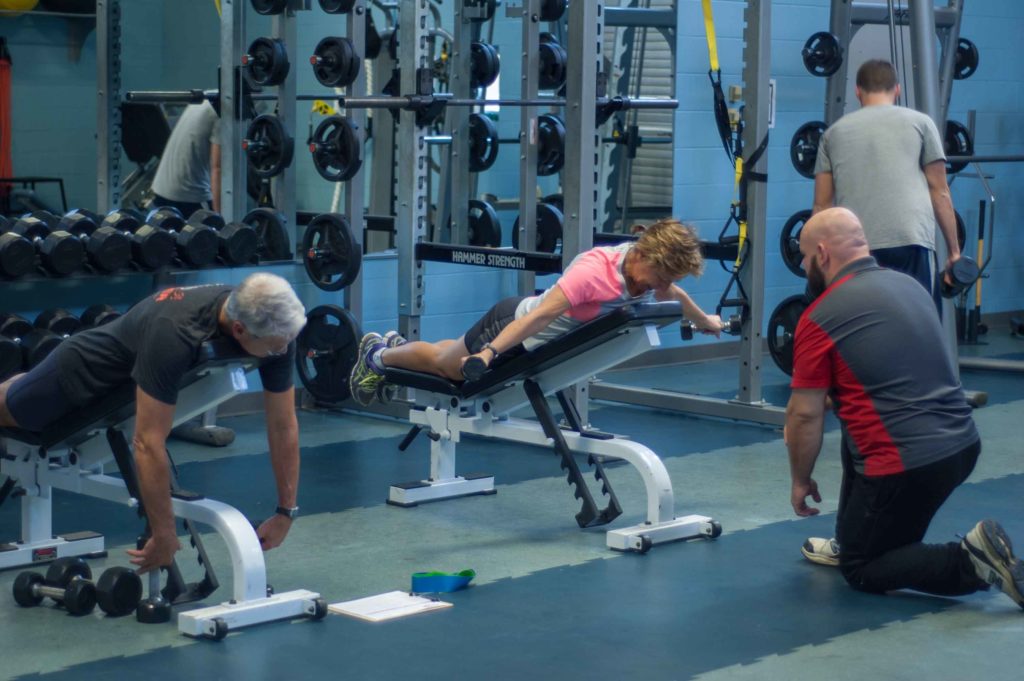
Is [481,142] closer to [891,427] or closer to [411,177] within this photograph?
[411,177]

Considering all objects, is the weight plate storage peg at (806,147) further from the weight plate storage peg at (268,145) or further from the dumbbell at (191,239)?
the dumbbell at (191,239)

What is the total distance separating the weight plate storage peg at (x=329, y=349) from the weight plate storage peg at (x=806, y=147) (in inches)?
96.2

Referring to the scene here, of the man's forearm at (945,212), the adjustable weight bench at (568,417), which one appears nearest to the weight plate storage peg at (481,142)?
the adjustable weight bench at (568,417)

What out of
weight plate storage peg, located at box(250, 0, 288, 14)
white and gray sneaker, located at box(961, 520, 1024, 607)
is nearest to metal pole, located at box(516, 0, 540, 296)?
weight plate storage peg, located at box(250, 0, 288, 14)

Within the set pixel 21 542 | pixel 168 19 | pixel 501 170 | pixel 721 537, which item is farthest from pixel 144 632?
pixel 501 170

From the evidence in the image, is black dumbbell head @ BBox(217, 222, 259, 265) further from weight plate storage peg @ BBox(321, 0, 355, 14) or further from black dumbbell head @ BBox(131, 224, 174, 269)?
weight plate storage peg @ BBox(321, 0, 355, 14)

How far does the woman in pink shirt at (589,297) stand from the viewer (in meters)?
4.00

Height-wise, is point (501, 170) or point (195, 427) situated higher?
point (501, 170)

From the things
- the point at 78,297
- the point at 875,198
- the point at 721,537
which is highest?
the point at 875,198

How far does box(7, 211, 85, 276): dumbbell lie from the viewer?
490 centimetres

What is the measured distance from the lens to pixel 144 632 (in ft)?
10.6

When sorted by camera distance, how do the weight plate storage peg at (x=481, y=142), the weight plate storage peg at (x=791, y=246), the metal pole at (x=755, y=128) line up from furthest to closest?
the weight plate storage peg at (x=791, y=246) → the weight plate storage peg at (x=481, y=142) → the metal pole at (x=755, y=128)

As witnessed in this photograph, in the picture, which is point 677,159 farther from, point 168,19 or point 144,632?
point 144,632

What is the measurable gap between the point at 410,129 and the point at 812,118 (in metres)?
3.07
